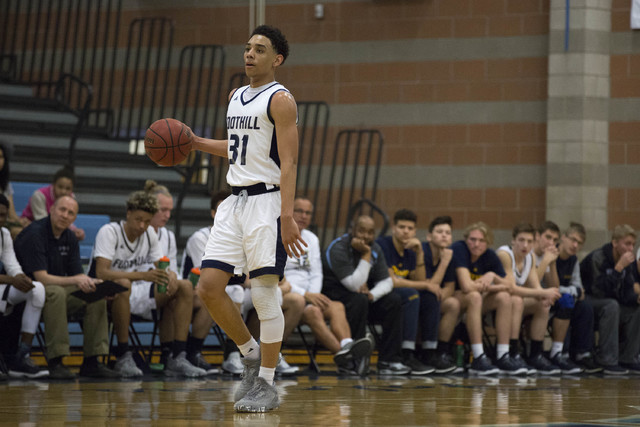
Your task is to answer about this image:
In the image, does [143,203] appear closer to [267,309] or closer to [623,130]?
[267,309]

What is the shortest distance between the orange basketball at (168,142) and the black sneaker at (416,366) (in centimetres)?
372

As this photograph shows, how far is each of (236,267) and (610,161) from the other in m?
6.28

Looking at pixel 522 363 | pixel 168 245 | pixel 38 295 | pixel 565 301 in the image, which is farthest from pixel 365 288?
pixel 38 295

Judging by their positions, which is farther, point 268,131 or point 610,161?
point 610,161

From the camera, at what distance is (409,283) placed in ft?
27.6

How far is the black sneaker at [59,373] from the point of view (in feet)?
22.7

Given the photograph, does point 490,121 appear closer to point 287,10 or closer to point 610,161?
point 610,161

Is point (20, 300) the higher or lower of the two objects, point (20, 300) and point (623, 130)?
the lower

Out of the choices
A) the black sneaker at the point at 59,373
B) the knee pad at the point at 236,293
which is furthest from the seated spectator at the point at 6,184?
the knee pad at the point at 236,293

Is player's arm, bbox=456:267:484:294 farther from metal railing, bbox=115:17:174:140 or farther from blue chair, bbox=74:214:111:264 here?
metal railing, bbox=115:17:174:140

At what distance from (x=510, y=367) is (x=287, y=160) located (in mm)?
4112

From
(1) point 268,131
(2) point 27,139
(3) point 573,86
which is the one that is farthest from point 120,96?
(1) point 268,131

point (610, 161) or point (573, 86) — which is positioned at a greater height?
point (573, 86)

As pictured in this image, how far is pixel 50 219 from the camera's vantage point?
7309 mm
